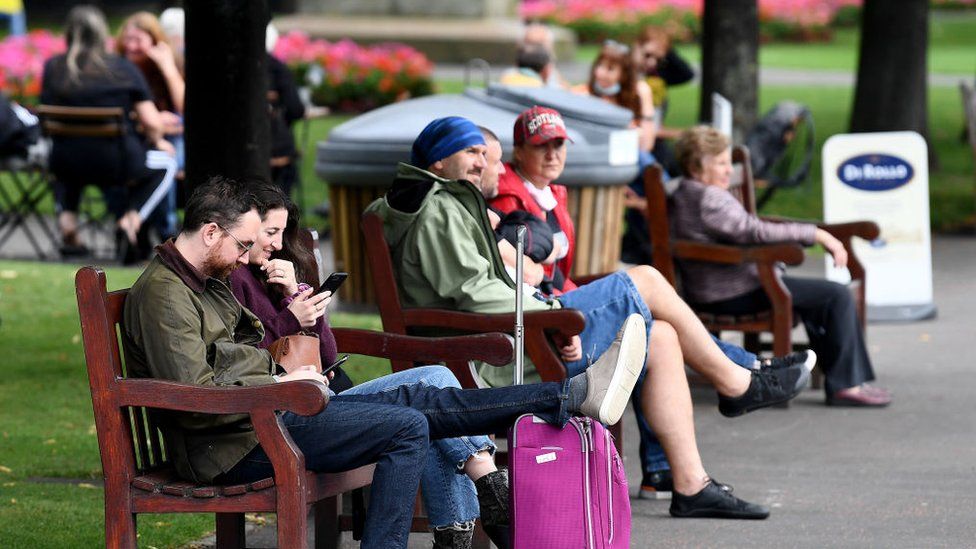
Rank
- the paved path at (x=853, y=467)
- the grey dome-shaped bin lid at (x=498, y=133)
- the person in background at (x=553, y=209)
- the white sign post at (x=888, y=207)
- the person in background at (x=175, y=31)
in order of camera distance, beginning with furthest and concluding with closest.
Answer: the person in background at (x=175, y=31)
the white sign post at (x=888, y=207)
the grey dome-shaped bin lid at (x=498, y=133)
the person in background at (x=553, y=209)
the paved path at (x=853, y=467)

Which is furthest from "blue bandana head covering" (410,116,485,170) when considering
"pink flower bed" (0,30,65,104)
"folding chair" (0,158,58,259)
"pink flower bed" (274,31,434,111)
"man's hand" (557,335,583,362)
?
"pink flower bed" (274,31,434,111)

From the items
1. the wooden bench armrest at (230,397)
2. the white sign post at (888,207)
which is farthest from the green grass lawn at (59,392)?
the white sign post at (888,207)

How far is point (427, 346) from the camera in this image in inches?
206

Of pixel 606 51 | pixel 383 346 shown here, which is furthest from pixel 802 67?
pixel 383 346

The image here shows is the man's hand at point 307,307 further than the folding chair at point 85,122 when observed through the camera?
No

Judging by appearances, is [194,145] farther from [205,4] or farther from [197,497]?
[197,497]

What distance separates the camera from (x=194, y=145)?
691 centimetres

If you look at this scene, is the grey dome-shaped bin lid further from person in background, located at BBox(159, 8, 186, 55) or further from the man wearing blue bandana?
person in background, located at BBox(159, 8, 186, 55)

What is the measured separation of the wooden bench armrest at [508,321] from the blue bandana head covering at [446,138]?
0.56 m

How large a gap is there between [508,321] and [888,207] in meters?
4.95

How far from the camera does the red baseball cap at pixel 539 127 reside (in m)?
6.19

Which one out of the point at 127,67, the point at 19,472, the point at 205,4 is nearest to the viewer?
the point at 19,472

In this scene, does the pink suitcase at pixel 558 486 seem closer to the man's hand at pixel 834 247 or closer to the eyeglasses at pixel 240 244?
the eyeglasses at pixel 240 244

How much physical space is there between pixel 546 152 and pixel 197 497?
2.43 metres
